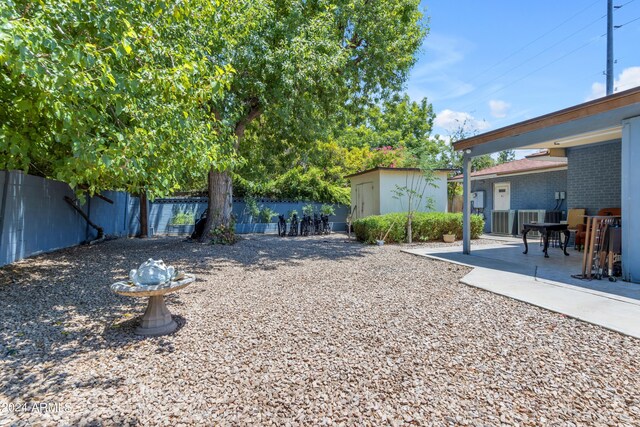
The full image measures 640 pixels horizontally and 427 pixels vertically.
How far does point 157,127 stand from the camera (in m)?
4.55

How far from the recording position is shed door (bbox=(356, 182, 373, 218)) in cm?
1458

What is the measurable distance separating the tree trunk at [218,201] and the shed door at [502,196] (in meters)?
11.3

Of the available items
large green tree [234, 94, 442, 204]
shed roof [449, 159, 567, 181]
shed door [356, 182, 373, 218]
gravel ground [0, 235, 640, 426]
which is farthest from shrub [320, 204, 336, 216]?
gravel ground [0, 235, 640, 426]

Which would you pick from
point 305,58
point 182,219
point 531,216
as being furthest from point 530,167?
point 182,219

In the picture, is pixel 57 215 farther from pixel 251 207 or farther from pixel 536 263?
pixel 536 263

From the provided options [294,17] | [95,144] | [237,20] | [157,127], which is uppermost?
[294,17]

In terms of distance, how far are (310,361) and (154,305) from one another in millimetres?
1848

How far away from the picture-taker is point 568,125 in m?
6.01

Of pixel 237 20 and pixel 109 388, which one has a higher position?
pixel 237 20

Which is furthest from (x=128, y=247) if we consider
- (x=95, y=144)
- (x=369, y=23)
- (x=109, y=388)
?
(x=369, y=23)

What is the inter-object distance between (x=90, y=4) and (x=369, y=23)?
338 inches

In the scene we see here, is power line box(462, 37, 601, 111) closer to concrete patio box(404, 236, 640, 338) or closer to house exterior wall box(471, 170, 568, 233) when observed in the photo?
house exterior wall box(471, 170, 568, 233)

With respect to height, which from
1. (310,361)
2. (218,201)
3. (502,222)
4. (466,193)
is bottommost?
(310,361)

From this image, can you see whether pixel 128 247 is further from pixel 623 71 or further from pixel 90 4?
pixel 623 71
